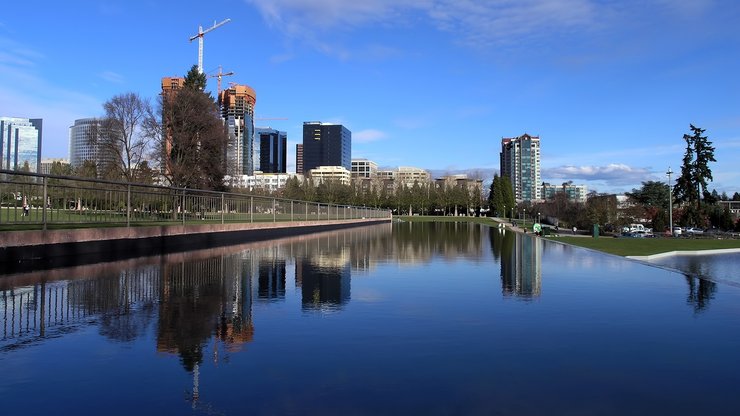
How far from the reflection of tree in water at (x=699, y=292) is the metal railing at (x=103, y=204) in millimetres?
12727

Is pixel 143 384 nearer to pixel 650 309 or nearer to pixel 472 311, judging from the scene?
pixel 472 311

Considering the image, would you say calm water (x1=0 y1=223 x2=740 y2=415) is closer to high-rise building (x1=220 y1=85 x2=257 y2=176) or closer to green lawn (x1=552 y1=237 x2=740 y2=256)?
green lawn (x1=552 y1=237 x2=740 y2=256)

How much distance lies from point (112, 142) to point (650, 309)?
40627 millimetres

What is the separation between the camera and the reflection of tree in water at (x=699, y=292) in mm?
8523

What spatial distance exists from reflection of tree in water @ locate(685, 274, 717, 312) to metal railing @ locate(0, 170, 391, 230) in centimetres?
1273

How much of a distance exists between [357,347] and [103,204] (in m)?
12.0

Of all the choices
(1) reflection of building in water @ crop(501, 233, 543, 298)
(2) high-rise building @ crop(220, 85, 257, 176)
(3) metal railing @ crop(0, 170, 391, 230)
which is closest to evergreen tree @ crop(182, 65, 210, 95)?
(3) metal railing @ crop(0, 170, 391, 230)

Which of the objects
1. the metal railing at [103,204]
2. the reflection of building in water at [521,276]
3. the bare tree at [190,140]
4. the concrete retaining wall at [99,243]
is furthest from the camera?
the bare tree at [190,140]

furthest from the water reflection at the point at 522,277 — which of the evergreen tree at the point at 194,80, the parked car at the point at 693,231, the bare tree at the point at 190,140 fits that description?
the parked car at the point at 693,231

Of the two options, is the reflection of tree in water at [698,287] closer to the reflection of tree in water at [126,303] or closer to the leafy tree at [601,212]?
the reflection of tree in water at [126,303]

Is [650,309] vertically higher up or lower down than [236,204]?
lower down

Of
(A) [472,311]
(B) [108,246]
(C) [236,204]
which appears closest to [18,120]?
(C) [236,204]

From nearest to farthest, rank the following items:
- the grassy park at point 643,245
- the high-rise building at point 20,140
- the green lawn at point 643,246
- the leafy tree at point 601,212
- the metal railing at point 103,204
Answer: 1. the metal railing at point 103,204
2. the green lawn at point 643,246
3. the grassy park at point 643,245
4. the leafy tree at point 601,212
5. the high-rise building at point 20,140

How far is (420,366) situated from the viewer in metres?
4.80
